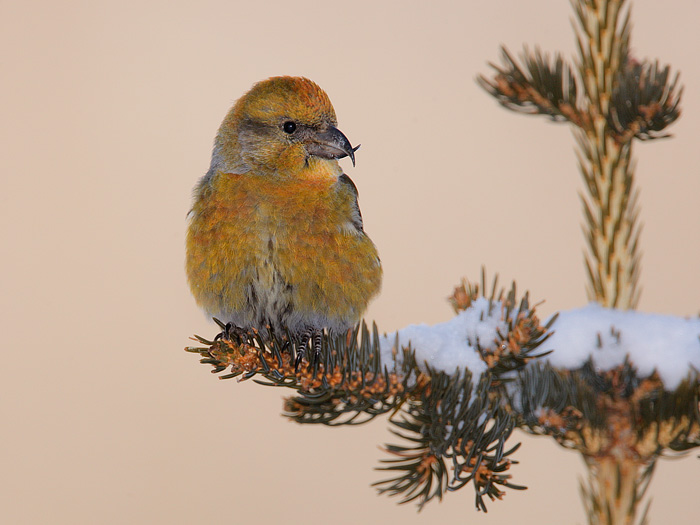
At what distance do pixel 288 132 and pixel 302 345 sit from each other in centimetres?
91

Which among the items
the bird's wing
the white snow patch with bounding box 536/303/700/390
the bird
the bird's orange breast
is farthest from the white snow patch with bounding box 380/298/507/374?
the bird's wing

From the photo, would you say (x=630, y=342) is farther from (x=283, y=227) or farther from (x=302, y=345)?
(x=283, y=227)

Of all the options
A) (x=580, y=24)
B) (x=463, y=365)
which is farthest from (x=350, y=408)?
(x=580, y=24)

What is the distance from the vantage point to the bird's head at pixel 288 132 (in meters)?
2.21

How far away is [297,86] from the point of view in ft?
7.20

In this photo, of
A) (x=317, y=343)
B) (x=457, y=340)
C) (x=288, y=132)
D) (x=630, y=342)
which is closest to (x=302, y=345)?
(x=317, y=343)

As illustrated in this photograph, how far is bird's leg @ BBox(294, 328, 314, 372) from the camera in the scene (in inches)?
57.7

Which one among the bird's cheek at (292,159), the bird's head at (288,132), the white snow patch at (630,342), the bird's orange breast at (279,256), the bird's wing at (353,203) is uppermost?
the bird's head at (288,132)

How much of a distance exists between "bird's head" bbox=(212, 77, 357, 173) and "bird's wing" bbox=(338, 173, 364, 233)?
0.11 m

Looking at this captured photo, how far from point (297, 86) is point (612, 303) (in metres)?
1.20

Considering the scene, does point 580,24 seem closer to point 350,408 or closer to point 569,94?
point 569,94

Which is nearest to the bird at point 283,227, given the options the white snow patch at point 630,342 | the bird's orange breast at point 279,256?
the bird's orange breast at point 279,256

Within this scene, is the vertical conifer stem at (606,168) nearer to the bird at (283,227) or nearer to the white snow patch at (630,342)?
the white snow patch at (630,342)

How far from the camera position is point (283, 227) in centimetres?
199
